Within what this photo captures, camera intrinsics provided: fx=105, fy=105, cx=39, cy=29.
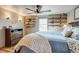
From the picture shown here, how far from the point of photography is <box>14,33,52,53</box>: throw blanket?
57.4 inches

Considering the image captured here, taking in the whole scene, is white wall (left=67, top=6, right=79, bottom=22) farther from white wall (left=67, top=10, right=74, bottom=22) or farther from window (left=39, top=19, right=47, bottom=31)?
window (left=39, top=19, right=47, bottom=31)

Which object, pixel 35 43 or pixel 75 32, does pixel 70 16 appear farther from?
pixel 35 43

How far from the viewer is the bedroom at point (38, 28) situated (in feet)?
4.82

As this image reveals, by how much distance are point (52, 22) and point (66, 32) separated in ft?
0.84


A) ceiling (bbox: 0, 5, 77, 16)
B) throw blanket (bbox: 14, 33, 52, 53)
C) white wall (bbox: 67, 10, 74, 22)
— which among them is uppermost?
ceiling (bbox: 0, 5, 77, 16)

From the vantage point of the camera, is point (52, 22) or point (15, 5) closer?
point (15, 5)

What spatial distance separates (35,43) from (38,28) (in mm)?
236

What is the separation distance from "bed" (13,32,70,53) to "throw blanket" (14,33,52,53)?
1.7 inches

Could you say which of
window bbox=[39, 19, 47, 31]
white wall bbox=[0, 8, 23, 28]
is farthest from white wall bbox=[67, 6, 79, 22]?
white wall bbox=[0, 8, 23, 28]

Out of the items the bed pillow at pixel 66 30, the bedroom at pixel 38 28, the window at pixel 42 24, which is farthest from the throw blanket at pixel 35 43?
the bed pillow at pixel 66 30

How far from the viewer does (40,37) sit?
1.51 m
